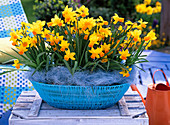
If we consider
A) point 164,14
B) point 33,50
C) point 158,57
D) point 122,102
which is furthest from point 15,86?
point 164,14

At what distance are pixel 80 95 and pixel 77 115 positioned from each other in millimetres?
86

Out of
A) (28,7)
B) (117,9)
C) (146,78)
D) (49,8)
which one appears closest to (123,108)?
(146,78)

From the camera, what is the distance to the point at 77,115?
1068 mm

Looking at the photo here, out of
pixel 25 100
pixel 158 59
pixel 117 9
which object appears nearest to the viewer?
pixel 25 100

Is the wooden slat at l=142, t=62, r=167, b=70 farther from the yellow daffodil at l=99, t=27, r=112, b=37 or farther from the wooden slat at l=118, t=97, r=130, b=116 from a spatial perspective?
the yellow daffodil at l=99, t=27, r=112, b=37

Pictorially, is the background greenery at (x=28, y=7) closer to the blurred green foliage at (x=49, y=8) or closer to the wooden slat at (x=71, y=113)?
→ the blurred green foliage at (x=49, y=8)

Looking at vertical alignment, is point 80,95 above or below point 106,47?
below

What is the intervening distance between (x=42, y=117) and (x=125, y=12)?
4450mm

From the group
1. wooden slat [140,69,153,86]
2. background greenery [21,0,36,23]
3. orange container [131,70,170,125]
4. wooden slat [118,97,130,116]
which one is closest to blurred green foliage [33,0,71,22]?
wooden slat [140,69,153,86]

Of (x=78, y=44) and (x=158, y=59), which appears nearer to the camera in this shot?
(x=78, y=44)

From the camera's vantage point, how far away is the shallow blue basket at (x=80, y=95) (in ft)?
3.45

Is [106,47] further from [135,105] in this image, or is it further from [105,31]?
[135,105]

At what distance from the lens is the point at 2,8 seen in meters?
2.57

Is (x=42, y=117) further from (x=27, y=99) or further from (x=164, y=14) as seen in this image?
(x=164, y=14)
